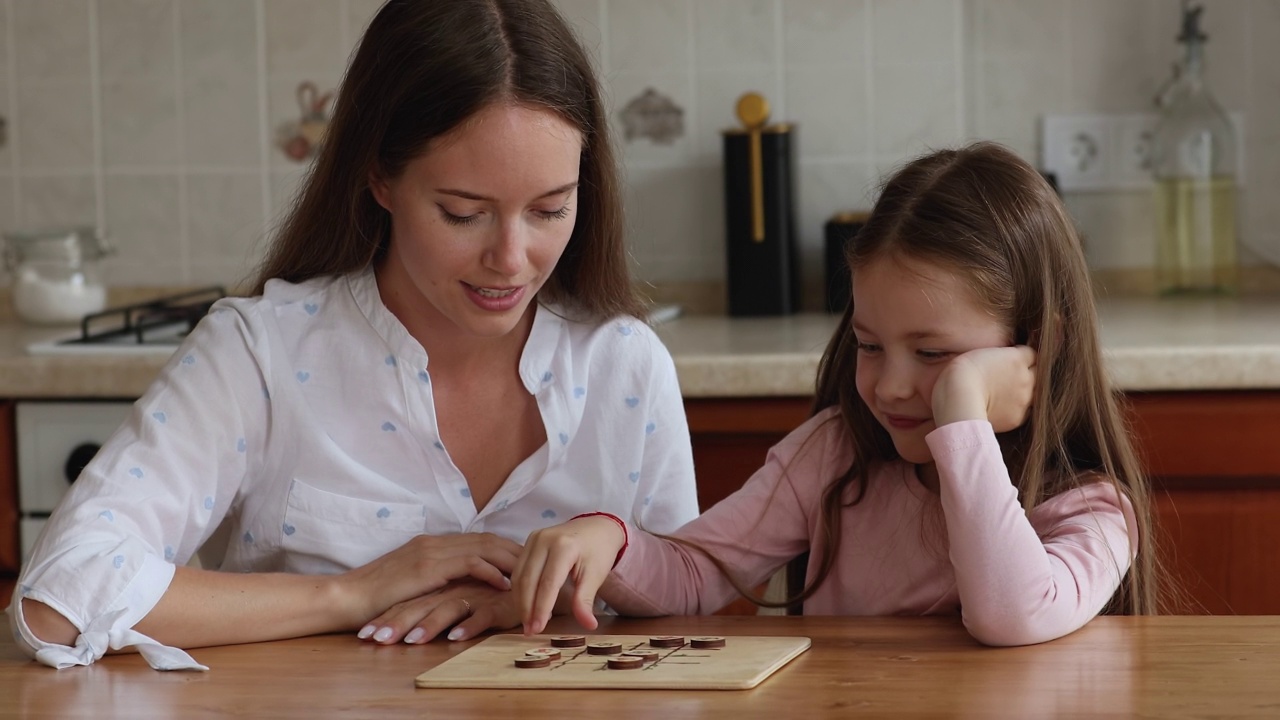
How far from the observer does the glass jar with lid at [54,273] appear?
2.41m

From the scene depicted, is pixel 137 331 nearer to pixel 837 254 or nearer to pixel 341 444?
pixel 341 444

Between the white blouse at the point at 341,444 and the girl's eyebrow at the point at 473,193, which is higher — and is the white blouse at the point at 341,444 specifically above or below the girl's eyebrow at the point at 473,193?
below

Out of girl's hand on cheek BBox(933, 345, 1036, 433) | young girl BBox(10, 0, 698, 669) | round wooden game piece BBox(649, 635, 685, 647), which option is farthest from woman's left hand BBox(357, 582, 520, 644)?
girl's hand on cheek BBox(933, 345, 1036, 433)

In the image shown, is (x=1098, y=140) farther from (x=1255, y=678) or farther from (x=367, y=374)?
(x=1255, y=678)

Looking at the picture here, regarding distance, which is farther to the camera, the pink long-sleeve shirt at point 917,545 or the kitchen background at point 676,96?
the kitchen background at point 676,96

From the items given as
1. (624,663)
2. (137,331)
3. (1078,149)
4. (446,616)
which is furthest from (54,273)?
(624,663)

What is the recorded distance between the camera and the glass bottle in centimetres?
237

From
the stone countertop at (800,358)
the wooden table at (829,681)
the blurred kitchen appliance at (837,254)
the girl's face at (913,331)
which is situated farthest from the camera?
the blurred kitchen appliance at (837,254)

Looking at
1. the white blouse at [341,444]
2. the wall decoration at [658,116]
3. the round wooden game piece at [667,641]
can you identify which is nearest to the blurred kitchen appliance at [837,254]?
the wall decoration at [658,116]

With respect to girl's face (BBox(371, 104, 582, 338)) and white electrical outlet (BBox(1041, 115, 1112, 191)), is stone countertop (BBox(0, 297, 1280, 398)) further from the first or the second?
girl's face (BBox(371, 104, 582, 338))

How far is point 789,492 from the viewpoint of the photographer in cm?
131

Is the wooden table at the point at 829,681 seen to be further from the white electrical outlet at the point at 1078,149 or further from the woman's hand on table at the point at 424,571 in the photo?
the white electrical outlet at the point at 1078,149

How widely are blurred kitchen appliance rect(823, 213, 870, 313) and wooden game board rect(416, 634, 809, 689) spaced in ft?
4.37

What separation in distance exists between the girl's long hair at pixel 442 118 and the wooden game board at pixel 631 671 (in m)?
0.47
